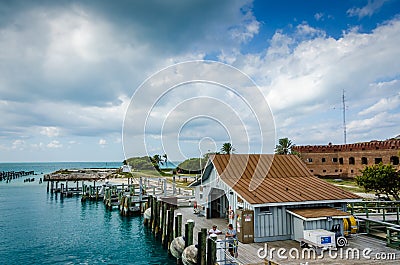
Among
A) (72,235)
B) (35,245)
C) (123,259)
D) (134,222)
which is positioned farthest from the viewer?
(134,222)

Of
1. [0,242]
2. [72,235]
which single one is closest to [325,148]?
[72,235]

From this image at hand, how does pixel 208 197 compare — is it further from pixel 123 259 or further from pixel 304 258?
pixel 304 258

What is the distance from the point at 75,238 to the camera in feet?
99.0

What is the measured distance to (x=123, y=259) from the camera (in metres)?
23.5

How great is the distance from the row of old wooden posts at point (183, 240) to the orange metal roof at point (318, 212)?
5.33 metres

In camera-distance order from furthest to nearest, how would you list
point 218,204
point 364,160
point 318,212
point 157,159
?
point 157,159 < point 364,160 < point 218,204 < point 318,212

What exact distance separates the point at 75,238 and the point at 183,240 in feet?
47.6

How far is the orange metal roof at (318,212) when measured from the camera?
1781cm

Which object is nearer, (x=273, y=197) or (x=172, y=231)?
(x=273, y=197)

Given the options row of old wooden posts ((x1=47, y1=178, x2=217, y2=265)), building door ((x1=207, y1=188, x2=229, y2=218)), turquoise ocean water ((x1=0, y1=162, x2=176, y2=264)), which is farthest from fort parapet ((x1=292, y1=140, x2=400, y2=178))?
building door ((x1=207, y1=188, x2=229, y2=218))

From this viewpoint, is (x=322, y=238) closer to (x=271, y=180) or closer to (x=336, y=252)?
(x=336, y=252)

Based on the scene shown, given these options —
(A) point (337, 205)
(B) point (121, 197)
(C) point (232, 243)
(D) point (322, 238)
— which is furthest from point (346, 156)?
(C) point (232, 243)

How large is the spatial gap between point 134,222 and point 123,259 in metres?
12.9

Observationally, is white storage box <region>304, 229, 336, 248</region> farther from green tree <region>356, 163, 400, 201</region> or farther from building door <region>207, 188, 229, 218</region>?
green tree <region>356, 163, 400, 201</region>
